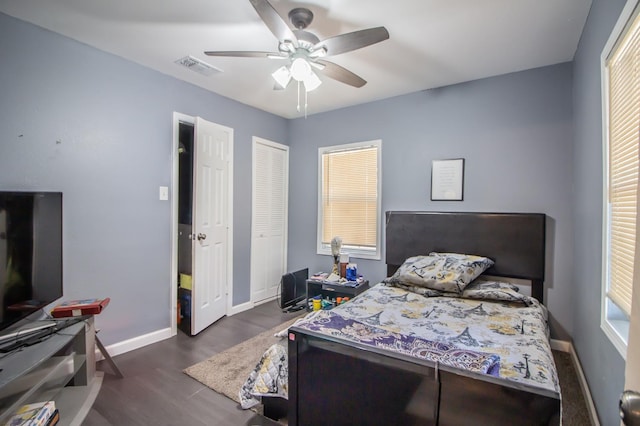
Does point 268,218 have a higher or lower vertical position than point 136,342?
higher

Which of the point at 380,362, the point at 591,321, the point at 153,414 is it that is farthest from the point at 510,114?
the point at 153,414

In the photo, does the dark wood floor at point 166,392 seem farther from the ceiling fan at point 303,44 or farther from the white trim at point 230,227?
the ceiling fan at point 303,44

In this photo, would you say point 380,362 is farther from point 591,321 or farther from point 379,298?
point 591,321

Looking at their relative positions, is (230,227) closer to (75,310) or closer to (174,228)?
(174,228)

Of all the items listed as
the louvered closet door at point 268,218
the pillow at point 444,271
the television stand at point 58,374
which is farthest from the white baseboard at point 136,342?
the pillow at point 444,271

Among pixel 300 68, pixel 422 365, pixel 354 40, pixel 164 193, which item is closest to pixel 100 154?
pixel 164 193

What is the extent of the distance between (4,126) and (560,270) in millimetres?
4389

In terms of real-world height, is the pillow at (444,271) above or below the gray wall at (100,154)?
below

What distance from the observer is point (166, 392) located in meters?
2.08

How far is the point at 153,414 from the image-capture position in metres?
1.86

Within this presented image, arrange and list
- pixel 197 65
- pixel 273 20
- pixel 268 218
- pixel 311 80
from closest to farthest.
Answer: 1. pixel 273 20
2. pixel 311 80
3. pixel 197 65
4. pixel 268 218

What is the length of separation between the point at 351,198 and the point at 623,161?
2.66m

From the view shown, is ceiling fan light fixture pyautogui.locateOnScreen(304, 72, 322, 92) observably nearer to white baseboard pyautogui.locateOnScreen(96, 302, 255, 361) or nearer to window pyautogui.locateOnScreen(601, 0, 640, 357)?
window pyautogui.locateOnScreen(601, 0, 640, 357)

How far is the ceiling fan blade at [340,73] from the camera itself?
216 cm
